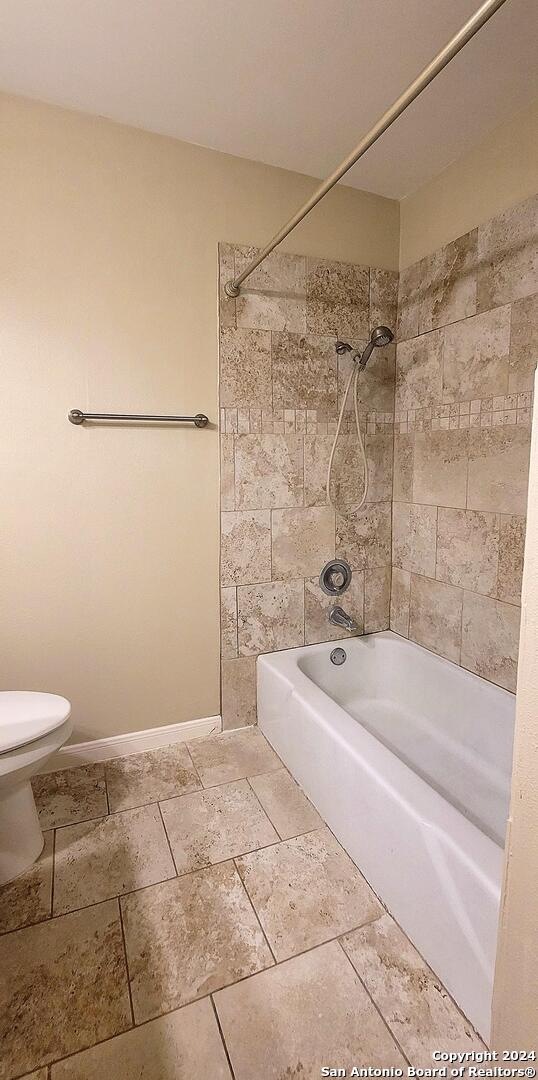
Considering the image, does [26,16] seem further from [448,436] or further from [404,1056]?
[404,1056]

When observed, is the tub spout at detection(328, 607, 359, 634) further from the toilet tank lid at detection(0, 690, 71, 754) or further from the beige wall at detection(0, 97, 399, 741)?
the toilet tank lid at detection(0, 690, 71, 754)

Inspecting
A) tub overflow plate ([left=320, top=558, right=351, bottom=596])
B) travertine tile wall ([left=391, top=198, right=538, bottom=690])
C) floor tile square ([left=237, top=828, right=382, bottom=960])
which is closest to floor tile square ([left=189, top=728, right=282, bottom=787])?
floor tile square ([left=237, top=828, right=382, bottom=960])

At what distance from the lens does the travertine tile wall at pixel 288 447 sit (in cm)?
211

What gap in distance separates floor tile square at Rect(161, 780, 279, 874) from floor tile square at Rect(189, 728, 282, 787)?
8 cm

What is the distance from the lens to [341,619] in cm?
235

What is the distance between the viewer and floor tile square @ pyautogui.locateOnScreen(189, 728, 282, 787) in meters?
1.98

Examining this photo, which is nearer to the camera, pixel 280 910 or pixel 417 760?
pixel 280 910

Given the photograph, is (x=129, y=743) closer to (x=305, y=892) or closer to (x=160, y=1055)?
(x=305, y=892)

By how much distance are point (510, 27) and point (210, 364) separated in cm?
136

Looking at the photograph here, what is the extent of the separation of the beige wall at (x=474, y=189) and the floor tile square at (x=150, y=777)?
8.09ft

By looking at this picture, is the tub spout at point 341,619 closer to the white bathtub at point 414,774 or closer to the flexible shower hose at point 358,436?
the white bathtub at point 414,774

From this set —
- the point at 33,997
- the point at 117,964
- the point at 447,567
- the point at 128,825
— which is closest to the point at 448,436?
the point at 447,567

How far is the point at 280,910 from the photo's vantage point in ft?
4.55

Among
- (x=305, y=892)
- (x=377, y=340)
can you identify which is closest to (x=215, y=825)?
(x=305, y=892)
